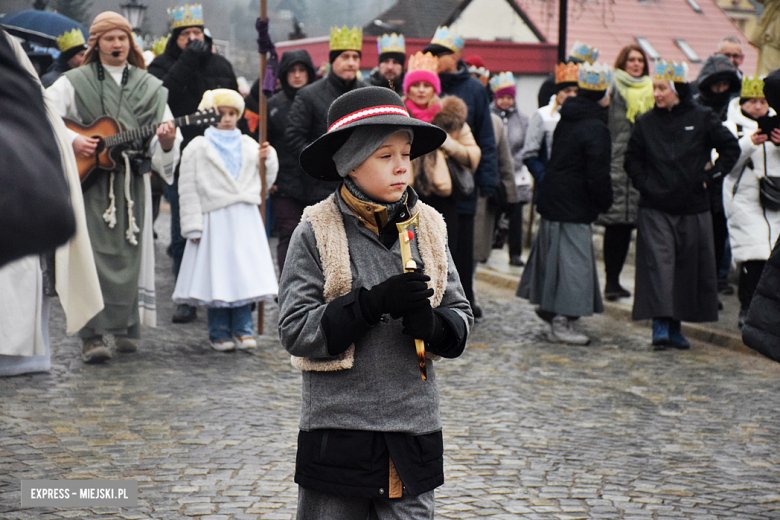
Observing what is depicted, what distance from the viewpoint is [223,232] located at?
7.72m

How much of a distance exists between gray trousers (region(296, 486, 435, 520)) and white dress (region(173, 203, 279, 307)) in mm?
4824

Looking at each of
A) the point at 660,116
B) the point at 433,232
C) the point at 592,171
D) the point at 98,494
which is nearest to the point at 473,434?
the point at 98,494

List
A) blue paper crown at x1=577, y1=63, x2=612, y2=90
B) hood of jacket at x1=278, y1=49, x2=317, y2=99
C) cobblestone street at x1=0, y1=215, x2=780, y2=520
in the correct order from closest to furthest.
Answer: cobblestone street at x1=0, y1=215, x2=780, y2=520, blue paper crown at x1=577, y1=63, x2=612, y2=90, hood of jacket at x1=278, y1=49, x2=317, y2=99

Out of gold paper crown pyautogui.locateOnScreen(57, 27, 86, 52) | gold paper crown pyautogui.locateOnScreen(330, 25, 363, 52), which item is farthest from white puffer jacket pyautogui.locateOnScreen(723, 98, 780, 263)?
gold paper crown pyautogui.locateOnScreen(57, 27, 86, 52)

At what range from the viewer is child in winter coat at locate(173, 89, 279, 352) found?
763 centimetres

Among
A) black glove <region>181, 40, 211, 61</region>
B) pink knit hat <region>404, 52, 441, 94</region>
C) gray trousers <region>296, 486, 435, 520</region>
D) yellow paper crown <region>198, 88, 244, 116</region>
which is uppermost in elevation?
black glove <region>181, 40, 211, 61</region>

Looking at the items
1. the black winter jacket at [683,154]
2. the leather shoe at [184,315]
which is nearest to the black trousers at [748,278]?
the black winter jacket at [683,154]

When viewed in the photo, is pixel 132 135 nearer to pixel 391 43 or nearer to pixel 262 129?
pixel 262 129

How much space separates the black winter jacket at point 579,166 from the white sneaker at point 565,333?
0.84 meters

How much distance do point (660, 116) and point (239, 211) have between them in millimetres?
3409

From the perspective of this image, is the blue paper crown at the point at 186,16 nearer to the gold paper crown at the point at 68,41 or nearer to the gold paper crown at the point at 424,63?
the gold paper crown at the point at 68,41

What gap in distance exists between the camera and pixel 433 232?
2.91 m

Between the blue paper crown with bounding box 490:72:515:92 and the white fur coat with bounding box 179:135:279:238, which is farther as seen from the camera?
the blue paper crown with bounding box 490:72:515:92

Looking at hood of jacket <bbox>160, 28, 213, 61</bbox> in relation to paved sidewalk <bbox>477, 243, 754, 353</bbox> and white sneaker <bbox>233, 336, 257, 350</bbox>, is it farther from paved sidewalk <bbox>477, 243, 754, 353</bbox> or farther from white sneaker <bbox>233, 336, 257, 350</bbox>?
paved sidewalk <bbox>477, 243, 754, 353</bbox>
